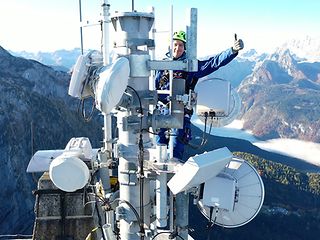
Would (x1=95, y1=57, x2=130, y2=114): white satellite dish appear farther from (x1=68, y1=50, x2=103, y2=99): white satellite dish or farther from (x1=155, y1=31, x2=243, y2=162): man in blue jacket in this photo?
(x1=155, y1=31, x2=243, y2=162): man in blue jacket

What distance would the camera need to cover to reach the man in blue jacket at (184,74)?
6.32 metres

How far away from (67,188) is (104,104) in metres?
2.59

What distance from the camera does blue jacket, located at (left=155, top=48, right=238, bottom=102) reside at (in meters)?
6.34

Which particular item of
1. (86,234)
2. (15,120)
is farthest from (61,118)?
(86,234)

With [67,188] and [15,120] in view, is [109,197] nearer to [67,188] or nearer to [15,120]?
[67,188]

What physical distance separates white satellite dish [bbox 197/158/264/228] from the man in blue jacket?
73 centimetres

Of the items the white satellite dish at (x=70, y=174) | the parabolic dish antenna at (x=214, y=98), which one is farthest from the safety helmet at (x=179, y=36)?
the white satellite dish at (x=70, y=174)

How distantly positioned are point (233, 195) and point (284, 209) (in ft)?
416

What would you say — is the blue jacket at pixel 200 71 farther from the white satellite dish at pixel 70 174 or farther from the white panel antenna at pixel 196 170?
the white satellite dish at pixel 70 174

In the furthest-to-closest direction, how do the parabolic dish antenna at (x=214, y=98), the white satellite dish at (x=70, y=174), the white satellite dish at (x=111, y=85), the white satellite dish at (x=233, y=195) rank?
the white satellite dish at (x=70, y=174) → the parabolic dish antenna at (x=214, y=98) → the white satellite dish at (x=233, y=195) → the white satellite dish at (x=111, y=85)

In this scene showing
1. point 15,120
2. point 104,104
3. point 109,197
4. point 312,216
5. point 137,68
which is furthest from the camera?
point 312,216

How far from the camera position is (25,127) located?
234ft

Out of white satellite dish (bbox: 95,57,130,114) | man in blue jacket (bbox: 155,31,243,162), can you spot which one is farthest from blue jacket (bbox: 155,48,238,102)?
white satellite dish (bbox: 95,57,130,114)

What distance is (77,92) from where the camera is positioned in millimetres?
5863
